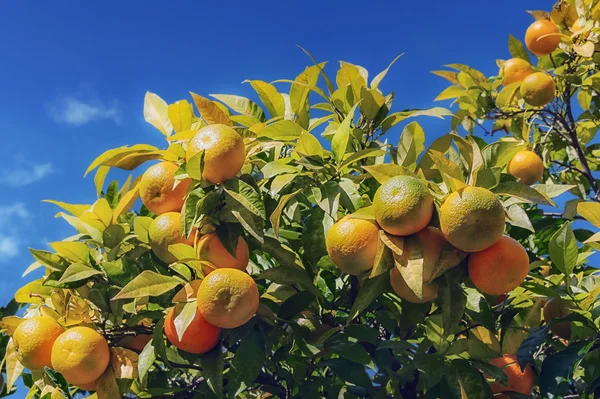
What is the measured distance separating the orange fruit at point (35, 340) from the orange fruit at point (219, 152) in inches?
25.7

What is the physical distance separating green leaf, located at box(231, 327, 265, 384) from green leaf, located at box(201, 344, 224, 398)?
41mm

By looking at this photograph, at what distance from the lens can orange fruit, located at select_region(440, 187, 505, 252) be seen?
1.34m

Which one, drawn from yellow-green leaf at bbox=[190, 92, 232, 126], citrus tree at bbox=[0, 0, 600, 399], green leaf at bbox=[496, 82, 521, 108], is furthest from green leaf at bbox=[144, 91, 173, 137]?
green leaf at bbox=[496, 82, 521, 108]

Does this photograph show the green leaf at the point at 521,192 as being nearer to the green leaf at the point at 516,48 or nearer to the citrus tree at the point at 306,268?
the citrus tree at the point at 306,268

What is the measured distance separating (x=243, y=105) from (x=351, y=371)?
90 centimetres

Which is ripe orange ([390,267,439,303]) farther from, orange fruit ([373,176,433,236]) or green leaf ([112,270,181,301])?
green leaf ([112,270,181,301])

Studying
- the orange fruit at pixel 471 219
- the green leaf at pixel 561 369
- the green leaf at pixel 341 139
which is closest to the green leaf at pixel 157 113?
the green leaf at pixel 341 139

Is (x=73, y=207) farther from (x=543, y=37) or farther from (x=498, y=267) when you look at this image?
(x=543, y=37)

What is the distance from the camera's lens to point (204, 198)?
5.05 ft

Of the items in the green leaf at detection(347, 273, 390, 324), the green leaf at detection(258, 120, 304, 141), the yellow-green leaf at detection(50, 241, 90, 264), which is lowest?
the green leaf at detection(347, 273, 390, 324)

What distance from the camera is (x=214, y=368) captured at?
1626mm

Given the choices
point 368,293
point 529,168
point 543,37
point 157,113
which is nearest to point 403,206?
point 368,293

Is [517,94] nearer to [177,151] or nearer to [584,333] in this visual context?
[584,333]

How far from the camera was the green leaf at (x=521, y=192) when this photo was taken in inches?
59.7
